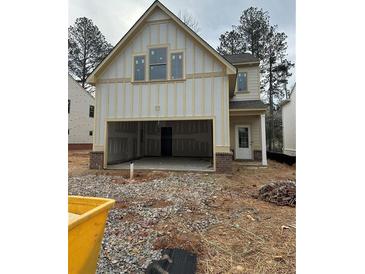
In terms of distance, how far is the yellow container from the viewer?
133 centimetres

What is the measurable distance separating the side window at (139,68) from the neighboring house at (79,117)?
1357cm

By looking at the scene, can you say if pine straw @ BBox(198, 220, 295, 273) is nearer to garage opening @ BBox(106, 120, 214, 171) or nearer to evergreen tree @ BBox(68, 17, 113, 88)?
garage opening @ BBox(106, 120, 214, 171)

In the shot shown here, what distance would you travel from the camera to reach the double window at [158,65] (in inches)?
344

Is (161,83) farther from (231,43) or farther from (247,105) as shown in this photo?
(231,43)

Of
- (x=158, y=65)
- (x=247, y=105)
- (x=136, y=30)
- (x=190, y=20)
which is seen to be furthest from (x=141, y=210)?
(x=190, y=20)

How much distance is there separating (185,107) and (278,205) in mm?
5040

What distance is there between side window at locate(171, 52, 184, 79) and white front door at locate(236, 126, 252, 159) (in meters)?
5.24

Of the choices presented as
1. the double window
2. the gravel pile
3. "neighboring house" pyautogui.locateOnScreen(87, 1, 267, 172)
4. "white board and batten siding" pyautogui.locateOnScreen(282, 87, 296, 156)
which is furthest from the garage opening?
the gravel pile

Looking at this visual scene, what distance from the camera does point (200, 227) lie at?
11.6 ft

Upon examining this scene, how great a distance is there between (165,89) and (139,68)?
1.49 meters

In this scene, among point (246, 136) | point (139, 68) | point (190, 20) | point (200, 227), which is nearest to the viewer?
point (200, 227)
